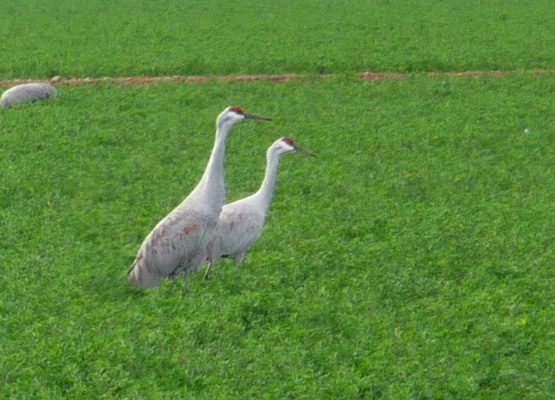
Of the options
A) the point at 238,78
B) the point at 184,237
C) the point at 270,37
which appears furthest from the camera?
the point at 270,37

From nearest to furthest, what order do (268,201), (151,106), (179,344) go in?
(179,344) < (268,201) < (151,106)

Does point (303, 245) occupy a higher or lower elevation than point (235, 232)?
lower

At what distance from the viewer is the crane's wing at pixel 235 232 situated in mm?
8602

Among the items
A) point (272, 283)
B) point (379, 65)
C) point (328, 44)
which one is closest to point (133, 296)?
point (272, 283)

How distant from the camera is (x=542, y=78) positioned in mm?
18875

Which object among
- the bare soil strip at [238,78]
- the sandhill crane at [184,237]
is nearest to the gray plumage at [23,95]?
the bare soil strip at [238,78]

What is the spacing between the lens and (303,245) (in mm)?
9438

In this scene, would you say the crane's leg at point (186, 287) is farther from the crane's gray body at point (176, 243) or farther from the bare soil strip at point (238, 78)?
the bare soil strip at point (238, 78)

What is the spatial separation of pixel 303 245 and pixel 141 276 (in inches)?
72.5

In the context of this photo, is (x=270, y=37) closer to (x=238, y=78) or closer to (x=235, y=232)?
(x=238, y=78)

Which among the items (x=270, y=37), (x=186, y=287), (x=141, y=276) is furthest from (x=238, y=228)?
(x=270, y=37)

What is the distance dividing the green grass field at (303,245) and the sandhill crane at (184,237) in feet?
0.55

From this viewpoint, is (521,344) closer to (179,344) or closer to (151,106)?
(179,344)

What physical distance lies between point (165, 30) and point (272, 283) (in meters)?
18.9
